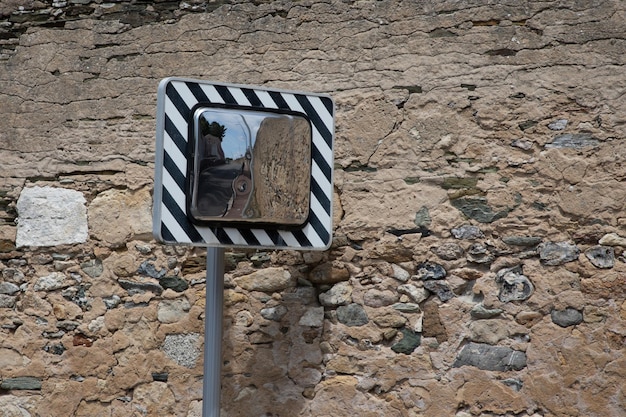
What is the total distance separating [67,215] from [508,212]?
1.88 meters

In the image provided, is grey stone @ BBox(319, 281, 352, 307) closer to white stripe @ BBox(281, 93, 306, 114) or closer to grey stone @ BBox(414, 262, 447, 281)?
grey stone @ BBox(414, 262, 447, 281)

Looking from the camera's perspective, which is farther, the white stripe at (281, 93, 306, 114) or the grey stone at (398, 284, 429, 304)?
the grey stone at (398, 284, 429, 304)

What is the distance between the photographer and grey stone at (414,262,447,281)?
3268 millimetres

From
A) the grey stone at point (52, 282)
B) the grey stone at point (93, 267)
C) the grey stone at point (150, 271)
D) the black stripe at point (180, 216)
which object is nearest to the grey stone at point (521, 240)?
the black stripe at point (180, 216)

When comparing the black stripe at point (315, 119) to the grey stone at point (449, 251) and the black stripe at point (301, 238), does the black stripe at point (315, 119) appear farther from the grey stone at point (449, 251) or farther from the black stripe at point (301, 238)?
the grey stone at point (449, 251)

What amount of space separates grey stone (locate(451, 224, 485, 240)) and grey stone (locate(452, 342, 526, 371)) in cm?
40

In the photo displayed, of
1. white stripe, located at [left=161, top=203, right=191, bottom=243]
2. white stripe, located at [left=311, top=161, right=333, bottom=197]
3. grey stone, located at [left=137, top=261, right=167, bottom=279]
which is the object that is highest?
white stripe, located at [left=311, top=161, right=333, bottom=197]

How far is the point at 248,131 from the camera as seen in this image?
2.85 metres

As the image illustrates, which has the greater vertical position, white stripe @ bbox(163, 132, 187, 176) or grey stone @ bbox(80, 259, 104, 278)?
white stripe @ bbox(163, 132, 187, 176)

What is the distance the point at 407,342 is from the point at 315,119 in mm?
933

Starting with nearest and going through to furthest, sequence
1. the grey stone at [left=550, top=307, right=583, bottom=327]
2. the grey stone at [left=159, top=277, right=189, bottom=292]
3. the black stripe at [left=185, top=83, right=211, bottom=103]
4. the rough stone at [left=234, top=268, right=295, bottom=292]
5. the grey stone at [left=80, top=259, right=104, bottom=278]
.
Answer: the black stripe at [left=185, top=83, right=211, bottom=103]
the grey stone at [left=550, top=307, right=583, bottom=327]
the rough stone at [left=234, top=268, right=295, bottom=292]
the grey stone at [left=159, top=277, right=189, bottom=292]
the grey stone at [left=80, top=259, right=104, bottom=278]

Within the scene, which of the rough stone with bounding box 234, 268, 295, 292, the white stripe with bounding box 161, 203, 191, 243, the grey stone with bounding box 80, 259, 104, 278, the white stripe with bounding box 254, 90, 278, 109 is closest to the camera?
the white stripe with bounding box 161, 203, 191, 243

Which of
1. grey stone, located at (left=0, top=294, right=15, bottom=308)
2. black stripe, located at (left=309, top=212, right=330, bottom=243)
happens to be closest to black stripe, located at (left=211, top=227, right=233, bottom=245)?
black stripe, located at (left=309, top=212, right=330, bottom=243)

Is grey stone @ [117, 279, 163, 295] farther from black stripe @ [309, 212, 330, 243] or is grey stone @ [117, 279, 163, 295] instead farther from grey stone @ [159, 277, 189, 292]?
black stripe @ [309, 212, 330, 243]
